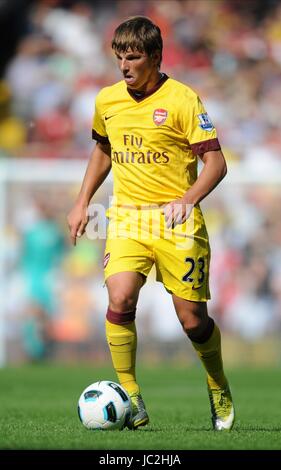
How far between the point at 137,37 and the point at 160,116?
468 millimetres

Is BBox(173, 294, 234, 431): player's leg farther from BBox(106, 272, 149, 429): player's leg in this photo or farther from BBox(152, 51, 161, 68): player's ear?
BBox(152, 51, 161, 68): player's ear

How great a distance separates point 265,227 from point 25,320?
11.1 ft

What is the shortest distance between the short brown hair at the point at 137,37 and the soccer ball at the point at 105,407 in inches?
75.6

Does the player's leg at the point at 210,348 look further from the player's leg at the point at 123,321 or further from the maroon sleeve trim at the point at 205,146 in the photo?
the maroon sleeve trim at the point at 205,146

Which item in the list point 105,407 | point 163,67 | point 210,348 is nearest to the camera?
point 105,407

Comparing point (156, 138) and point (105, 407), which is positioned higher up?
point (156, 138)

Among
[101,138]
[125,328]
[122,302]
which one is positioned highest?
[101,138]

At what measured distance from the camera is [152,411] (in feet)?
26.0

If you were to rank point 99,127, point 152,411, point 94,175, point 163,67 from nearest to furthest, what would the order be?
point 99,127 < point 94,175 < point 152,411 < point 163,67

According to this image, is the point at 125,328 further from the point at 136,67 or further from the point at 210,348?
the point at 136,67

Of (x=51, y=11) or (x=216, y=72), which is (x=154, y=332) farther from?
(x=51, y=11)

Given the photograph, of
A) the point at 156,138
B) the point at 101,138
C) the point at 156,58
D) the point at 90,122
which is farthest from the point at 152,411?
the point at 90,122

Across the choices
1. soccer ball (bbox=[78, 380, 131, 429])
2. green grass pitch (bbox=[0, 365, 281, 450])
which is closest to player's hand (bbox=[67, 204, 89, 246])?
soccer ball (bbox=[78, 380, 131, 429])

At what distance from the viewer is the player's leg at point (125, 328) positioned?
19.6ft
